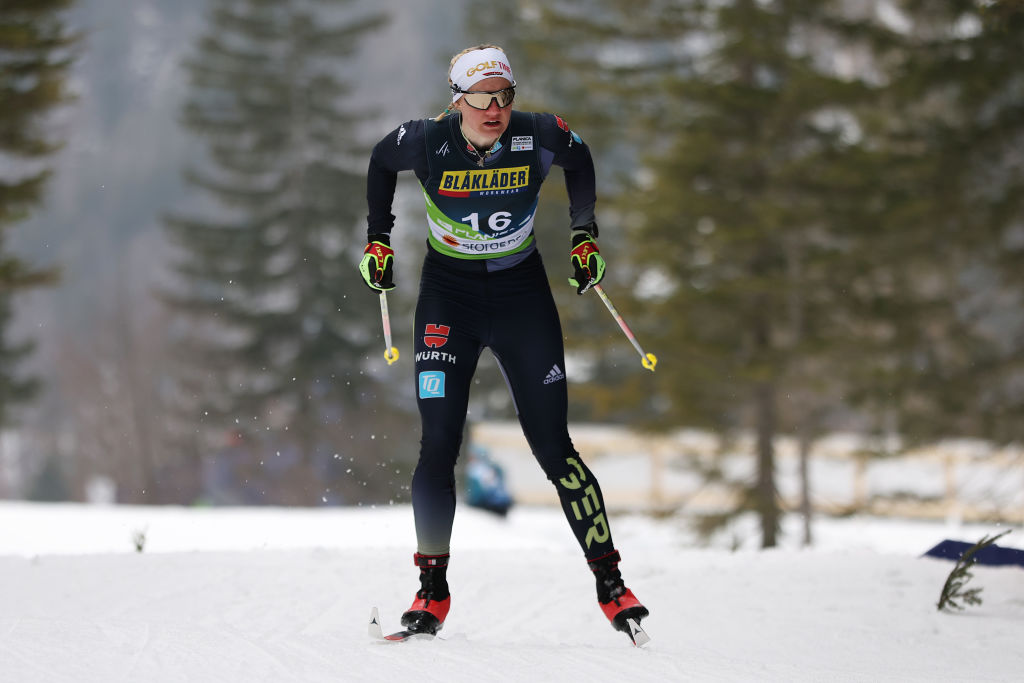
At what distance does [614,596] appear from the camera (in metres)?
4.24

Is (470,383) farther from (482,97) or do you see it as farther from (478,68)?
(478,68)

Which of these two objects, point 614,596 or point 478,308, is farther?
point 478,308

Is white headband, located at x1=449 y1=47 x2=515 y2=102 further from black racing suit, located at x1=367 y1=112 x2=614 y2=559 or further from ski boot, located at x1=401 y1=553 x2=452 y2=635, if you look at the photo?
ski boot, located at x1=401 y1=553 x2=452 y2=635

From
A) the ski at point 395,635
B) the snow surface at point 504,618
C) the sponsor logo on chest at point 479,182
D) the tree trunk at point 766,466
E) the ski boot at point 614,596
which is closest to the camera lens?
the snow surface at point 504,618

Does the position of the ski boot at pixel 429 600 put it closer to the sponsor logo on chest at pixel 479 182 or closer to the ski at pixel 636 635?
the ski at pixel 636 635

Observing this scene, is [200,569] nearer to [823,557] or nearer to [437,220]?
[437,220]

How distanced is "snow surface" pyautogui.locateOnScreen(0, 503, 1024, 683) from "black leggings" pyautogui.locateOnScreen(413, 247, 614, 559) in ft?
1.72

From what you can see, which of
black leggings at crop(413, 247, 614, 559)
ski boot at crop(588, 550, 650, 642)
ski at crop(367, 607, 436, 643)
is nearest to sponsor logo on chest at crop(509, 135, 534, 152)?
black leggings at crop(413, 247, 614, 559)

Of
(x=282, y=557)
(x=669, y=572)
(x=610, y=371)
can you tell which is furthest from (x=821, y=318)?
(x=610, y=371)

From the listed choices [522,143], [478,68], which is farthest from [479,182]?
[478,68]

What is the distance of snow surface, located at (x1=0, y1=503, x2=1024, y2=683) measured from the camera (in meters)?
3.65

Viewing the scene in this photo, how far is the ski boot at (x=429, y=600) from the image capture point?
4.21 meters

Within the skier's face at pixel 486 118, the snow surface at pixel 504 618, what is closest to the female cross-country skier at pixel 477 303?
the skier's face at pixel 486 118

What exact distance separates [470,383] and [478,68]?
4.13ft
